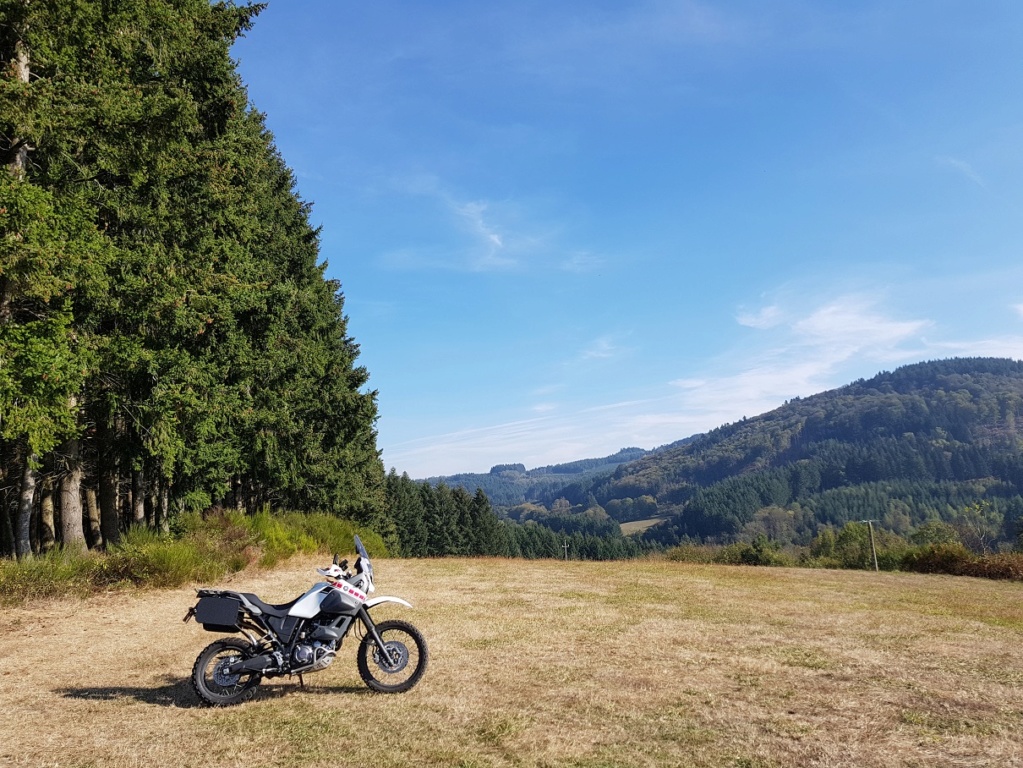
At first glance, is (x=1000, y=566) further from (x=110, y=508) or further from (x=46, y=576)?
(x=110, y=508)

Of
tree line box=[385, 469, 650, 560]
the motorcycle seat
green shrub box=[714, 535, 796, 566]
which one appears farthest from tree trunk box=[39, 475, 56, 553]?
tree line box=[385, 469, 650, 560]

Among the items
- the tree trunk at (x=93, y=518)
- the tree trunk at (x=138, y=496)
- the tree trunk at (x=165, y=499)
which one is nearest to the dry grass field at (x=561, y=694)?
the tree trunk at (x=165, y=499)

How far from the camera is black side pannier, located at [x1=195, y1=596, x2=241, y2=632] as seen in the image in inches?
221

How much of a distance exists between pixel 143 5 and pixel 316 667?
1255 centimetres

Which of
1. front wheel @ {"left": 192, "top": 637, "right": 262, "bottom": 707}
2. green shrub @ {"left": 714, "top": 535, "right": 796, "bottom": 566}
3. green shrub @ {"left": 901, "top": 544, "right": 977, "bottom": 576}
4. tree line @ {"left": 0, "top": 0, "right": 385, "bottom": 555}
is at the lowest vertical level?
green shrub @ {"left": 714, "top": 535, "right": 796, "bottom": 566}

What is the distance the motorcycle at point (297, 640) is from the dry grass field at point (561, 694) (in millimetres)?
251

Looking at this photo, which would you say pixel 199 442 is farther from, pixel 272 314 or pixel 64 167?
pixel 64 167

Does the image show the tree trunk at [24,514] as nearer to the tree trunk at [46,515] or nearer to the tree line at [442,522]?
the tree trunk at [46,515]

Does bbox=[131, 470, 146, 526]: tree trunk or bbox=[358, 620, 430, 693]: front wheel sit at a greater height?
bbox=[131, 470, 146, 526]: tree trunk

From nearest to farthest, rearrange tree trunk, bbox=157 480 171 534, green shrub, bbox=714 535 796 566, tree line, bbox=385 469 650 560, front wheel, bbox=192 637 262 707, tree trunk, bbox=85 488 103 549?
front wheel, bbox=192 637 262 707 → tree trunk, bbox=157 480 171 534 → tree trunk, bbox=85 488 103 549 → green shrub, bbox=714 535 796 566 → tree line, bbox=385 469 650 560

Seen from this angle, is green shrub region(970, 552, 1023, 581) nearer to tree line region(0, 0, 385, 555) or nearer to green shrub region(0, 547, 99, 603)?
tree line region(0, 0, 385, 555)

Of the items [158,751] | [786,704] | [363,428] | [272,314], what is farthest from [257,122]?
[786,704]

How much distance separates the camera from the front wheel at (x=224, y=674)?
5.59 meters

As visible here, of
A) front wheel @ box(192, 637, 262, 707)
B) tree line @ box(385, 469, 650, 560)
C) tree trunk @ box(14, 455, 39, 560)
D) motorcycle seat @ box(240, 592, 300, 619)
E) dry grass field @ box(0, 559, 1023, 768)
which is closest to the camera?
dry grass field @ box(0, 559, 1023, 768)
